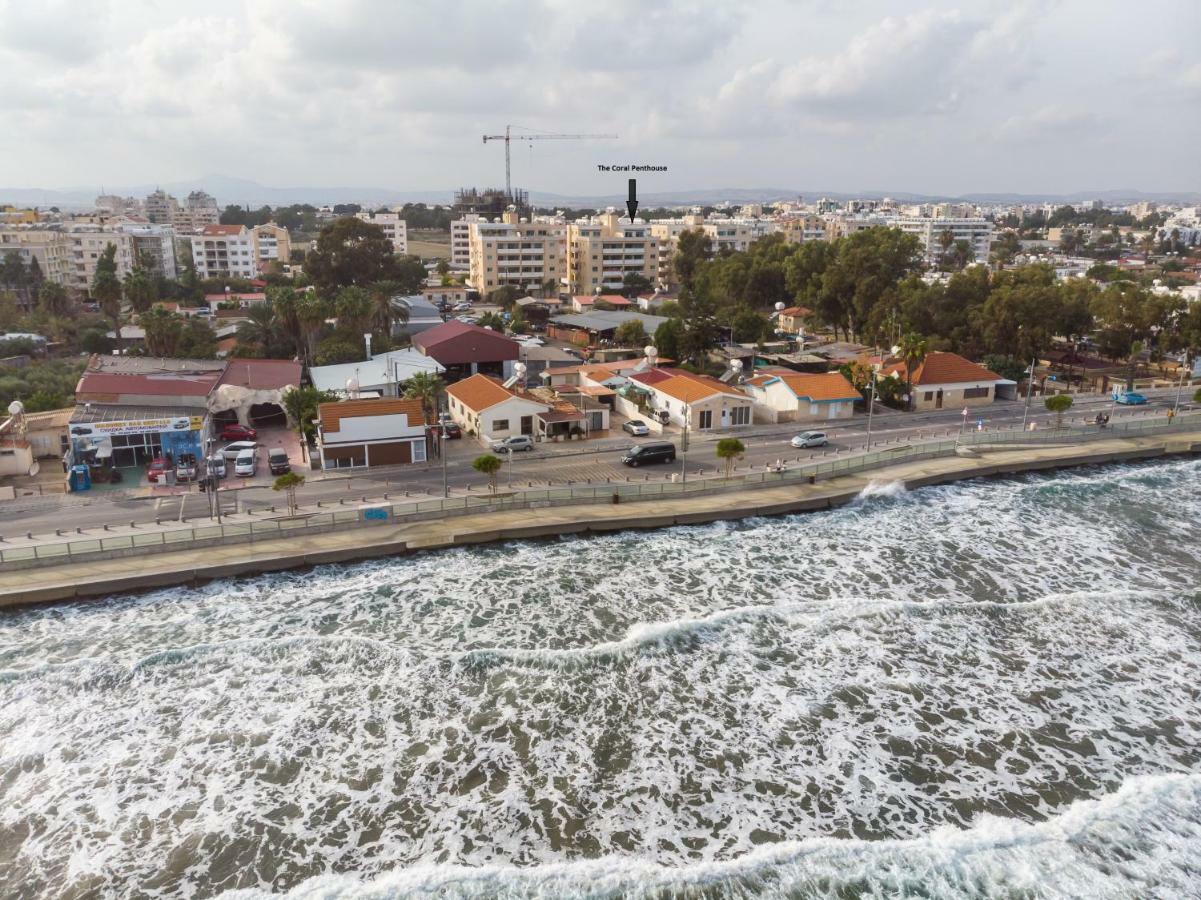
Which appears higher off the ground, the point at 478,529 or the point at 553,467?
the point at 553,467

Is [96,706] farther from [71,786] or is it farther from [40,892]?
[40,892]

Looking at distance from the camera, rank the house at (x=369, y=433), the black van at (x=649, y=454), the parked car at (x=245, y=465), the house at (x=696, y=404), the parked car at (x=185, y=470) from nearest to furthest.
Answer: the parked car at (x=185, y=470) → the parked car at (x=245, y=465) → the house at (x=369, y=433) → the black van at (x=649, y=454) → the house at (x=696, y=404)

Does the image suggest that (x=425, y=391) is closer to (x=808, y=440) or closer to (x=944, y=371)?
(x=808, y=440)

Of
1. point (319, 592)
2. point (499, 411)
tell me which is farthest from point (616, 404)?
point (319, 592)

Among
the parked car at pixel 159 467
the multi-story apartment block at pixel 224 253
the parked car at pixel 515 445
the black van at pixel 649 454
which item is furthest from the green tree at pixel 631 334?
the multi-story apartment block at pixel 224 253

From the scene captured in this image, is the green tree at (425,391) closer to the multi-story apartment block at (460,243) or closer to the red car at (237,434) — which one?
the red car at (237,434)

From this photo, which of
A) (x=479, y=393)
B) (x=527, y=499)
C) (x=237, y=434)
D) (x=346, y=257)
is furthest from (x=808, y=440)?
(x=346, y=257)
